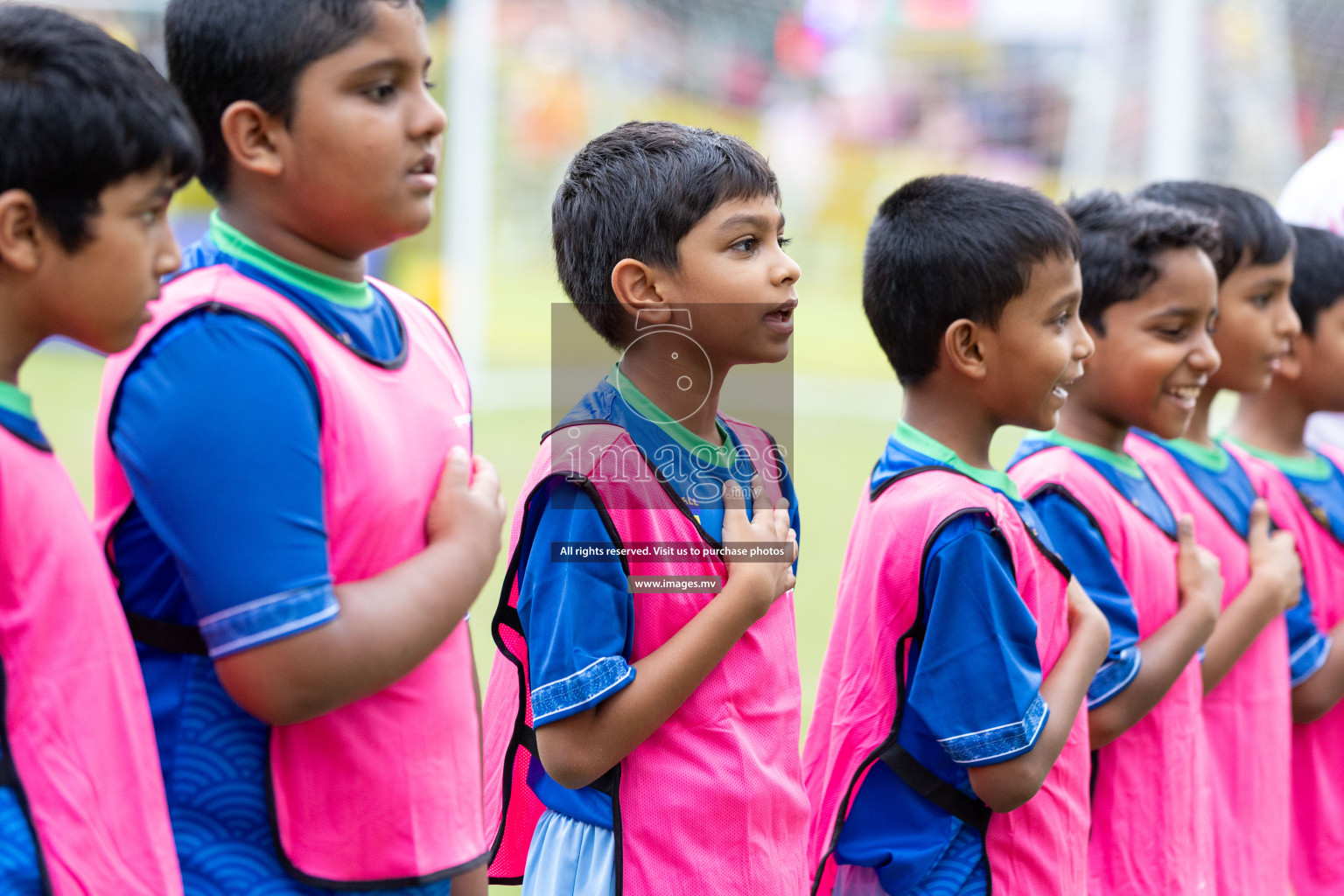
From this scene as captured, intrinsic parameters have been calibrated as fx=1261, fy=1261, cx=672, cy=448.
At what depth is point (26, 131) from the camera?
1108 millimetres

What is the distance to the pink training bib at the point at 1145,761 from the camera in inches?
77.8

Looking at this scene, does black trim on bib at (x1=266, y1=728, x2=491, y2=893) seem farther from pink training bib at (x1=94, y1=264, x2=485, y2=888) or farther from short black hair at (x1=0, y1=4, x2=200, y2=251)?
short black hair at (x1=0, y1=4, x2=200, y2=251)

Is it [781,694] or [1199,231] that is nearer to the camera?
[781,694]

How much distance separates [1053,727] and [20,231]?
1.36 meters

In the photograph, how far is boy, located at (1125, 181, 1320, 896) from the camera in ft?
7.29

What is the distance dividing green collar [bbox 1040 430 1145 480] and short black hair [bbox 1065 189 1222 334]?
0.74 ft

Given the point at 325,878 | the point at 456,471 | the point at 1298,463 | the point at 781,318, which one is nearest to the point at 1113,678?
the point at 781,318

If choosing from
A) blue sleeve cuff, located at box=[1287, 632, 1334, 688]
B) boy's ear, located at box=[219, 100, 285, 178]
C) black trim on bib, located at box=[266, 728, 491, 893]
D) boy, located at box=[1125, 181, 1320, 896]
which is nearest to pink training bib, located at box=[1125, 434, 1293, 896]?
boy, located at box=[1125, 181, 1320, 896]

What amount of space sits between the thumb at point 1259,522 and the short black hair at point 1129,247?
47 cm

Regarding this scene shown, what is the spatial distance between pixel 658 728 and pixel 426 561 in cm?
42

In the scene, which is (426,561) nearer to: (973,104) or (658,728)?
(658,728)

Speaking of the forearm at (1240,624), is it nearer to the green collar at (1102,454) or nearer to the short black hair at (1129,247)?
the green collar at (1102,454)

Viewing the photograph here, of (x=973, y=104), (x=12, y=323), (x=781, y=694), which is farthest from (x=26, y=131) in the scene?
(x=973, y=104)

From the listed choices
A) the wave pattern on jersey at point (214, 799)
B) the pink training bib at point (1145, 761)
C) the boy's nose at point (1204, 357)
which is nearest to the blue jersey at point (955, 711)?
the pink training bib at point (1145, 761)
